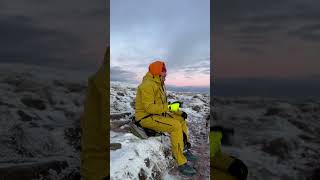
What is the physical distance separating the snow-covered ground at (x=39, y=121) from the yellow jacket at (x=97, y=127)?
1.22 metres

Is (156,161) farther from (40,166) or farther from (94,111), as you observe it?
(40,166)

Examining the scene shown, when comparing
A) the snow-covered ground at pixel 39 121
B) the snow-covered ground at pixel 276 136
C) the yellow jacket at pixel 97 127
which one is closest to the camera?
the yellow jacket at pixel 97 127

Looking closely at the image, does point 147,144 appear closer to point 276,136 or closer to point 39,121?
point 39,121

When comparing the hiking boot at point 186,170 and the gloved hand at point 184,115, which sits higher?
the gloved hand at point 184,115

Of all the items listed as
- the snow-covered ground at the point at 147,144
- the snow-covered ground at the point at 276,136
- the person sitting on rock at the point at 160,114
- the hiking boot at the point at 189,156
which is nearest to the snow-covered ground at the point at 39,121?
the snow-covered ground at the point at 147,144

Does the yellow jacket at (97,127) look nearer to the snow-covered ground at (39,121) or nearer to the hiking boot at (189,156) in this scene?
the hiking boot at (189,156)

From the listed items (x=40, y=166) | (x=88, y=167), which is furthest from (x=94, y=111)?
(x=40, y=166)

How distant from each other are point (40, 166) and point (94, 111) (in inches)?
68.2

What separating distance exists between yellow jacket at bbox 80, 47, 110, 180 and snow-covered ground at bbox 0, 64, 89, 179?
1.22m

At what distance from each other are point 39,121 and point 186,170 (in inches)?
99.5

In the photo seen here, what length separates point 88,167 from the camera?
2803 mm

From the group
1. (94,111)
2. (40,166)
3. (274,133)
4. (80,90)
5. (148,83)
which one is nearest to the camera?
(94,111)

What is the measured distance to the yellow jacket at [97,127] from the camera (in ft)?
8.55

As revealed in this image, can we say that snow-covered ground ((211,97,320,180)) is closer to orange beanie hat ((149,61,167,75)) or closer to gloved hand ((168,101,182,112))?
gloved hand ((168,101,182,112))
